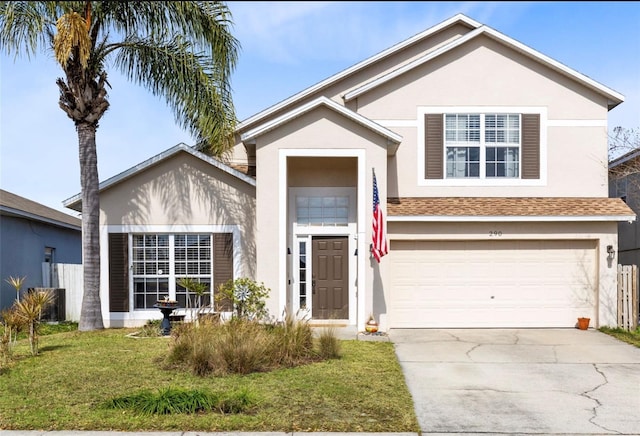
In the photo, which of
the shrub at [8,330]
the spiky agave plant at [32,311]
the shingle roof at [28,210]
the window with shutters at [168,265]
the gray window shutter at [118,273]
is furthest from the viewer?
the shingle roof at [28,210]

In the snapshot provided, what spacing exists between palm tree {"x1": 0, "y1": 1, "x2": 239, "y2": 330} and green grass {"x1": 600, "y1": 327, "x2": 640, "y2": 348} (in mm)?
10291

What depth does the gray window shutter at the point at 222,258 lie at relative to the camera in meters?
14.6

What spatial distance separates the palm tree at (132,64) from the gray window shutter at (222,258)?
7.30ft

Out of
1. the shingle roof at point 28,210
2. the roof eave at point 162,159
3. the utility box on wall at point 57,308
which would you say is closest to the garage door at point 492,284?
the roof eave at point 162,159

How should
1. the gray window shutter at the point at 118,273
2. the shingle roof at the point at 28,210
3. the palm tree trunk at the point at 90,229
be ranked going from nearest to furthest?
the palm tree trunk at the point at 90,229, the gray window shutter at the point at 118,273, the shingle roof at the point at 28,210

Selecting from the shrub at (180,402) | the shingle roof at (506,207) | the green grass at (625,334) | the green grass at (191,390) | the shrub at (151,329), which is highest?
the shingle roof at (506,207)

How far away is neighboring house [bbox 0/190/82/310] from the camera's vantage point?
1866cm

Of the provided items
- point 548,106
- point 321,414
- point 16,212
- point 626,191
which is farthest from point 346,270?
point 16,212

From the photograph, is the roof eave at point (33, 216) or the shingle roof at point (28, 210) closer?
the roof eave at point (33, 216)

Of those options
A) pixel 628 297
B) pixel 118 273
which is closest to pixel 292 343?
pixel 118 273

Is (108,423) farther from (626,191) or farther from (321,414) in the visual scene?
(626,191)

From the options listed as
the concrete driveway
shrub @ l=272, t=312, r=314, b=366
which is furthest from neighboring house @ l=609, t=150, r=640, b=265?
shrub @ l=272, t=312, r=314, b=366

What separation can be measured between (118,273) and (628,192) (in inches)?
597

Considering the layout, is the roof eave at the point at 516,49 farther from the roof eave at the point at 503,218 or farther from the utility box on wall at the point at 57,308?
the utility box on wall at the point at 57,308
